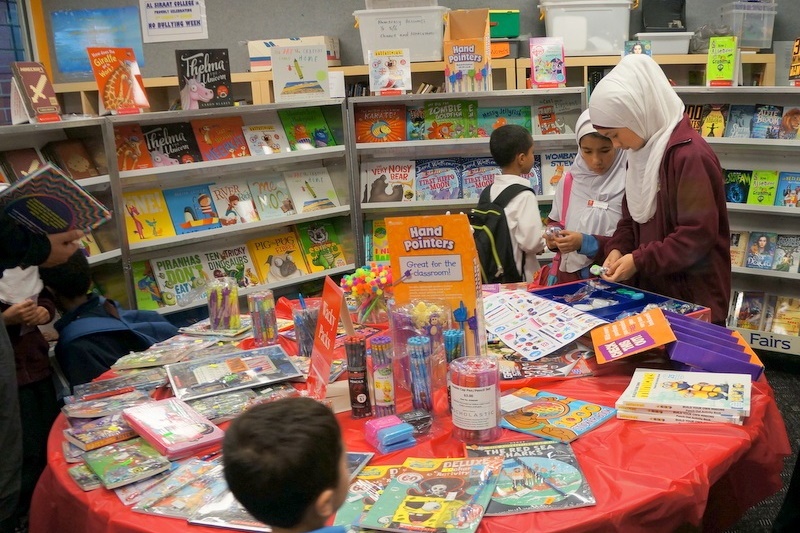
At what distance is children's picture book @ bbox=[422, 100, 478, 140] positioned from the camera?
484 cm

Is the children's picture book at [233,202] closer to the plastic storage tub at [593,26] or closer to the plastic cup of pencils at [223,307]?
the plastic cup of pencils at [223,307]

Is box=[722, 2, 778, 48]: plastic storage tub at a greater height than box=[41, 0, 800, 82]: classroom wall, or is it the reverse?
box=[41, 0, 800, 82]: classroom wall

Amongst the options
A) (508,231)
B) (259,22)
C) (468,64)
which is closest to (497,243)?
(508,231)

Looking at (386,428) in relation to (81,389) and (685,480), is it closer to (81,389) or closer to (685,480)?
(685,480)

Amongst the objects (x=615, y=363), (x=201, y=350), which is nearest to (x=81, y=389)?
(x=201, y=350)

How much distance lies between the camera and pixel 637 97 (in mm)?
2473

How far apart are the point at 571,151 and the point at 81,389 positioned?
3.75 meters

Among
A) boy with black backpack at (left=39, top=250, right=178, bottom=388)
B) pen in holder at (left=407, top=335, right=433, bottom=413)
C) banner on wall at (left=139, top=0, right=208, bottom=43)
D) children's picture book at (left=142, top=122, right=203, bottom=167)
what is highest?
banner on wall at (left=139, top=0, right=208, bottom=43)

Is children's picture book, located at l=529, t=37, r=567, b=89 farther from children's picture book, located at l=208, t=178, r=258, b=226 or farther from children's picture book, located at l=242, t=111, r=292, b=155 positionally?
children's picture book, located at l=208, t=178, r=258, b=226

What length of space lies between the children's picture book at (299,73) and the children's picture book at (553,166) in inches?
63.5

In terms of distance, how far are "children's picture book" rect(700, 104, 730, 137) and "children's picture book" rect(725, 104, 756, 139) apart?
0.04m

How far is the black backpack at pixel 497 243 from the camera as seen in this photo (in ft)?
11.6

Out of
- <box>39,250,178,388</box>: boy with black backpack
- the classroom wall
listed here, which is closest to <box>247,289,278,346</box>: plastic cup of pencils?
<box>39,250,178,388</box>: boy with black backpack

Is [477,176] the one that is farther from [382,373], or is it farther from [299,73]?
[382,373]
